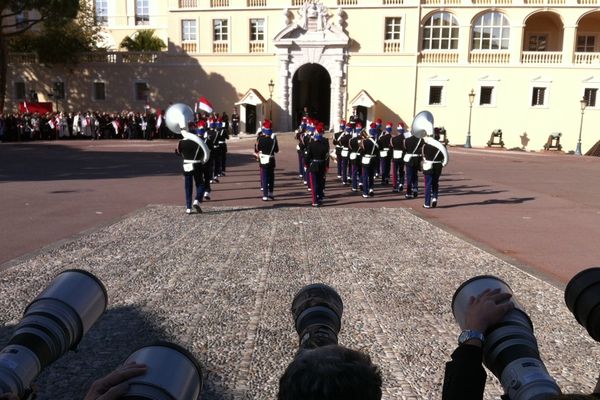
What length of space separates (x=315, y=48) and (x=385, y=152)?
25.0 m

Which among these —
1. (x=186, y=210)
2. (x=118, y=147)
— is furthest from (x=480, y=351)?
(x=118, y=147)

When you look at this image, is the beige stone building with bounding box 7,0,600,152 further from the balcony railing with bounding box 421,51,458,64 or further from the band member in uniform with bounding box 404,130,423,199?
the band member in uniform with bounding box 404,130,423,199

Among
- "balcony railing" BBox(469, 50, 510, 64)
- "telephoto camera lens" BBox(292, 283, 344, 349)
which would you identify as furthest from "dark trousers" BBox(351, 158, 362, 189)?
"balcony railing" BBox(469, 50, 510, 64)

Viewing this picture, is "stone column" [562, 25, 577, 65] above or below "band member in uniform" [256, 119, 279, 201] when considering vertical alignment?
above

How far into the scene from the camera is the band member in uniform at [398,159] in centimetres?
1673

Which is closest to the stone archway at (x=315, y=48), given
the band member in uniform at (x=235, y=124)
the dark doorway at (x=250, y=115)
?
the dark doorway at (x=250, y=115)

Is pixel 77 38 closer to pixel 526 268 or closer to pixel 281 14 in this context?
pixel 281 14

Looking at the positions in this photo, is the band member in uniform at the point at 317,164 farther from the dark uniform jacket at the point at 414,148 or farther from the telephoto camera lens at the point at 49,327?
the telephoto camera lens at the point at 49,327

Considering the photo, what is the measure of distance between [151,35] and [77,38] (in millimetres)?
10495

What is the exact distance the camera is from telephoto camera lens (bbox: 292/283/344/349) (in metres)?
2.27

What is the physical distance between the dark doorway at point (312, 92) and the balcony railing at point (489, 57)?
11314 millimetres

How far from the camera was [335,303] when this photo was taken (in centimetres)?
255

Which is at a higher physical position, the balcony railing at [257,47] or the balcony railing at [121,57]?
the balcony railing at [257,47]

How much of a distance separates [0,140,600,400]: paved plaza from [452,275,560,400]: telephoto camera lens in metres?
2.26
